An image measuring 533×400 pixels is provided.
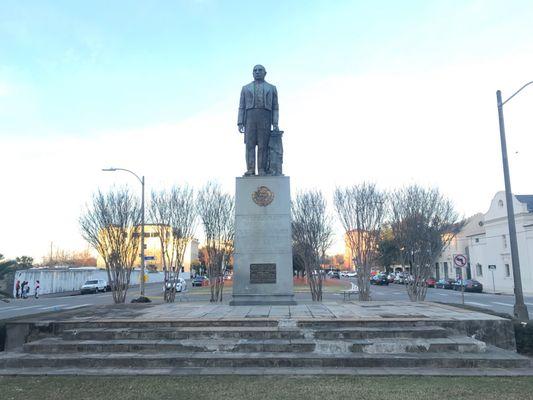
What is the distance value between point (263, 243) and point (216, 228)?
13.1 m

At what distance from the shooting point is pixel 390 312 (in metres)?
10.5

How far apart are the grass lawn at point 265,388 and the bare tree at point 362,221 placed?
673 inches

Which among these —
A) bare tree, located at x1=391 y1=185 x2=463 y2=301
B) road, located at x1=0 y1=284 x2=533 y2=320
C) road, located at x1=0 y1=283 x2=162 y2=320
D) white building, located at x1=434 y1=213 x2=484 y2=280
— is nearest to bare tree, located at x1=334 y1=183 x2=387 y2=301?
bare tree, located at x1=391 y1=185 x2=463 y2=301

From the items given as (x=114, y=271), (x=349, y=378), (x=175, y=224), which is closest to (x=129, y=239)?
(x=114, y=271)

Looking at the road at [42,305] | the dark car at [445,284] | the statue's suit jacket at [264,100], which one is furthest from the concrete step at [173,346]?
the dark car at [445,284]

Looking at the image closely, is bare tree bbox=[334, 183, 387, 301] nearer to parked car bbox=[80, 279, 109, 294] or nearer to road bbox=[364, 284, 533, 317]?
road bbox=[364, 284, 533, 317]

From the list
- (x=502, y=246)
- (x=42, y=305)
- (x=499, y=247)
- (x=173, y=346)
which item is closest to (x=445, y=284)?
(x=499, y=247)

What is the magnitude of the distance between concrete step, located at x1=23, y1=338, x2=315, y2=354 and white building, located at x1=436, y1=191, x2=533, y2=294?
40.1 meters

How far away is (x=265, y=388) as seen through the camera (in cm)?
648

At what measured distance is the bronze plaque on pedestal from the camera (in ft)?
42.9

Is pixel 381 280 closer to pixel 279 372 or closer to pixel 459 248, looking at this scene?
pixel 459 248

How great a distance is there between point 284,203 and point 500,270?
43.0 m

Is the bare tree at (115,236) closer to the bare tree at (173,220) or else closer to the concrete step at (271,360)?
the bare tree at (173,220)

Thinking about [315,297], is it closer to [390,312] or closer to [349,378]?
[390,312]
